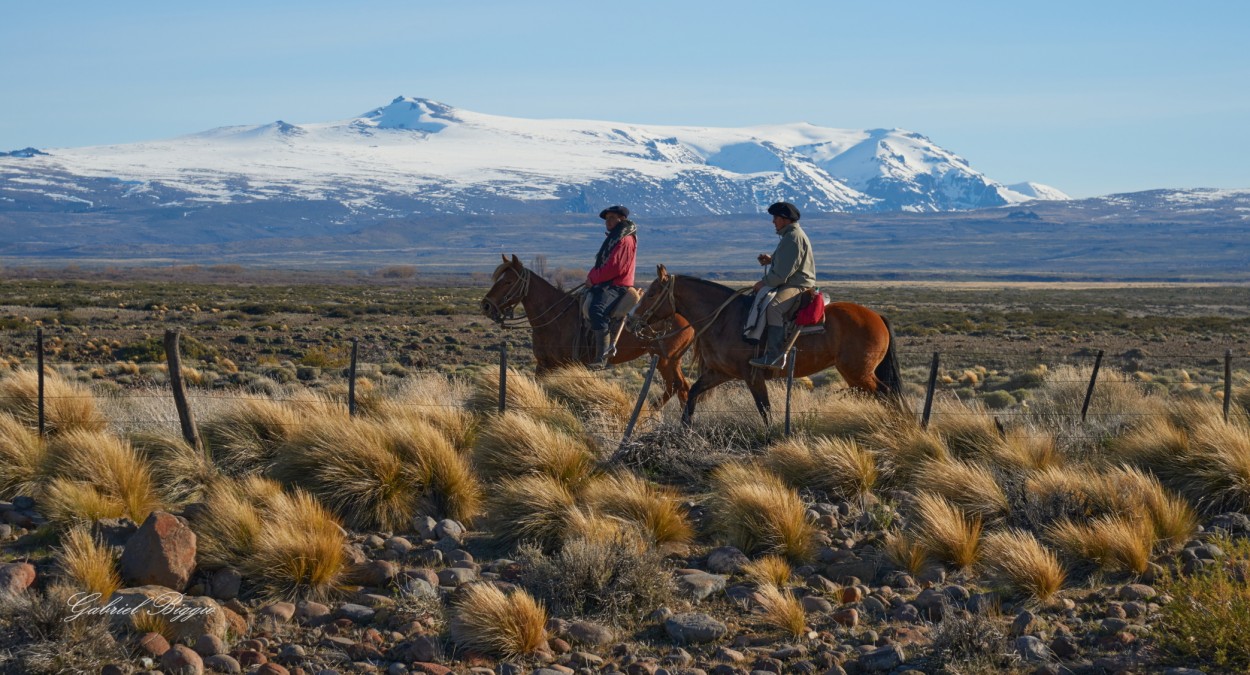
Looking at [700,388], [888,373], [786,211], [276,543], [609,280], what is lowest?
[276,543]

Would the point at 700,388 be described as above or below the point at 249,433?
above

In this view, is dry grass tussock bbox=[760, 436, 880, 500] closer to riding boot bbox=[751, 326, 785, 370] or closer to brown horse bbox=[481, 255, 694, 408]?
riding boot bbox=[751, 326, 785, 370]

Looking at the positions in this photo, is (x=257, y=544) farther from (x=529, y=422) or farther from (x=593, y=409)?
(x=593, y=409)

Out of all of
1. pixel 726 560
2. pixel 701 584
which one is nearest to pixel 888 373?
pixel 726 560

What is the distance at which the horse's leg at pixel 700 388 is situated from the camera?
12.3 meters

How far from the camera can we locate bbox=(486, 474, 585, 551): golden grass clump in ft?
28.4

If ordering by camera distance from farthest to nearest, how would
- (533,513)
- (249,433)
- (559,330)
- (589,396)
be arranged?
(559,330) < (589,396) < (249,433) < (533,513)

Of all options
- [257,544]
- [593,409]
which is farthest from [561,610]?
[593,409]

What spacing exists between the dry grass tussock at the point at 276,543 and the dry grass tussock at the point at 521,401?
3.52 metres

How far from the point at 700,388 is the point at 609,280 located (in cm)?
187

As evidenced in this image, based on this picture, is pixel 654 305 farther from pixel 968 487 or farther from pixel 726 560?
pixel 726 560

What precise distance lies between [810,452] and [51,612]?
6.17 meters

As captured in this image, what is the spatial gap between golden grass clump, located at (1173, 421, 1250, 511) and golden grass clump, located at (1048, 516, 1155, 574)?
1.41 meters

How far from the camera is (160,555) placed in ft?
24.6
